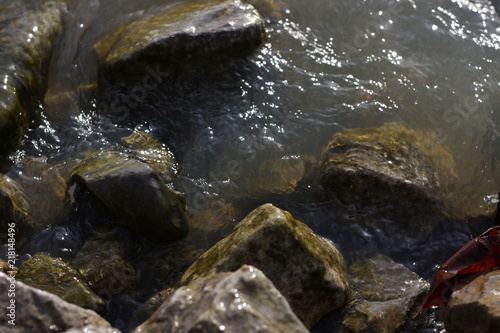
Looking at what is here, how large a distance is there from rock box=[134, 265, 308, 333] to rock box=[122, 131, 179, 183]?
251cm

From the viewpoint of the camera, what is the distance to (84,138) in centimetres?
543

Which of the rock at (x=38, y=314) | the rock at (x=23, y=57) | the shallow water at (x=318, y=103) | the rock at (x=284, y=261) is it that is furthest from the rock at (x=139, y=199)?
the rock at (x=38, y=314)

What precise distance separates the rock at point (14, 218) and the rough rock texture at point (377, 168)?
256 cm

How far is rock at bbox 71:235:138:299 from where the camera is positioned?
13.4 ft

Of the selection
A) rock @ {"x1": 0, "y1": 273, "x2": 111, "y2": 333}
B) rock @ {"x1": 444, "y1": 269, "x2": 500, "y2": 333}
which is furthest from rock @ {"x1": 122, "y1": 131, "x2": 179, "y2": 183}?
rock @ {"x1": 444, "y1": 269, "x2": 500, "y2": 333}

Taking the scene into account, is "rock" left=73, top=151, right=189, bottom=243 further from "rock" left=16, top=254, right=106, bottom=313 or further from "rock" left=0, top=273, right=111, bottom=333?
"rock" left=0, top=273, right=111, bottom=333

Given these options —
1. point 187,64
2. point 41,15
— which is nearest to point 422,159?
point 187,64

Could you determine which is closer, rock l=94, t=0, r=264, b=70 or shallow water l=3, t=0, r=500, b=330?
shallow water l=3, t=0, r=500, b=330

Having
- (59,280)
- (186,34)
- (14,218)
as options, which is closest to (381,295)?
(59,280)

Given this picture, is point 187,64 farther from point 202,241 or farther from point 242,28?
point 202,241

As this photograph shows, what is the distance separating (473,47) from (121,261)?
504cm

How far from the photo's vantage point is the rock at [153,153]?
507cm

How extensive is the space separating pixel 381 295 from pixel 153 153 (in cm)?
247

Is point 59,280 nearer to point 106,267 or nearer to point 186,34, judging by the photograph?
point 106,267
